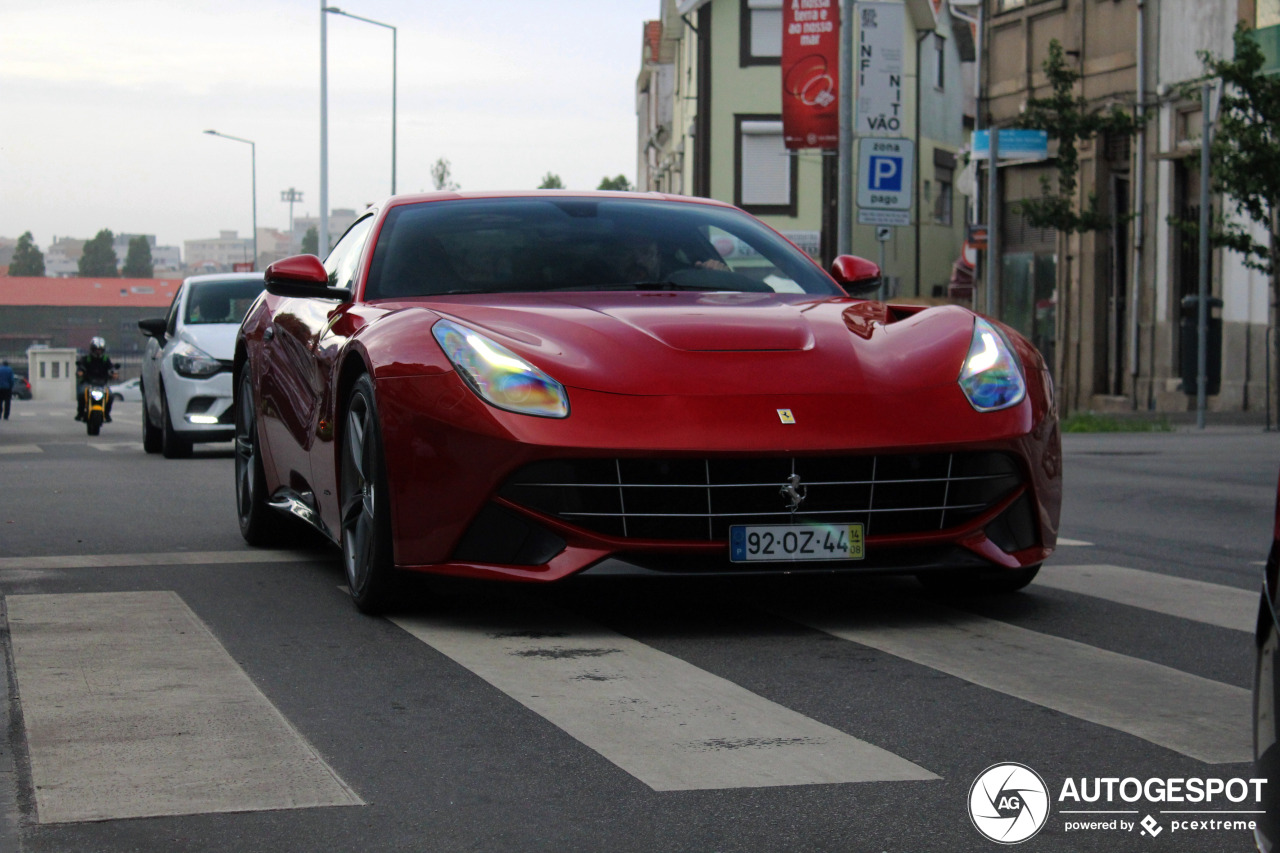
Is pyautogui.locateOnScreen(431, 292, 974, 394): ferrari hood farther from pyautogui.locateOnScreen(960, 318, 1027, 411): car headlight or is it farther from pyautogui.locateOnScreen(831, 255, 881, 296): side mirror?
pyautogui.locateOnScreen(831, 255, 881, 296): side mirror

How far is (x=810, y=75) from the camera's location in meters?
29.4

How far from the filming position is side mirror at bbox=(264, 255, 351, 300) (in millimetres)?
6438

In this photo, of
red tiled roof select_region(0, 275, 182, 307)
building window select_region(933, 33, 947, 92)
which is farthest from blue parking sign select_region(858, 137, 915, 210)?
red tiled roof select_region(0, 275, 182, 307)

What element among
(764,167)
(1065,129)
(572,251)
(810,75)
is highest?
(810,75)

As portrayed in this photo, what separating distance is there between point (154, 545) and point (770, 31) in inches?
1562

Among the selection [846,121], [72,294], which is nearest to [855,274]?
[846,121]

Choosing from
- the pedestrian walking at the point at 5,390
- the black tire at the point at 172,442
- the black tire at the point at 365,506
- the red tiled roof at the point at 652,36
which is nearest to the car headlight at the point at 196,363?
the black tire at the point at 172,442

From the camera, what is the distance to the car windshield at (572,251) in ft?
20.8

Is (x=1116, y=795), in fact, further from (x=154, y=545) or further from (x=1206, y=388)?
(x=1206, y=388)

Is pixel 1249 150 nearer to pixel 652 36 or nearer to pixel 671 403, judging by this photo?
pixel 671 403

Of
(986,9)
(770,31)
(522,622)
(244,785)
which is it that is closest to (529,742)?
(244,785)

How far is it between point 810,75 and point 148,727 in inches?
1040

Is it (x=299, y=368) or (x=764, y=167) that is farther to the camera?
(x=764, y=167)

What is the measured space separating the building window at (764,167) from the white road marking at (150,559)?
38.7 metres
